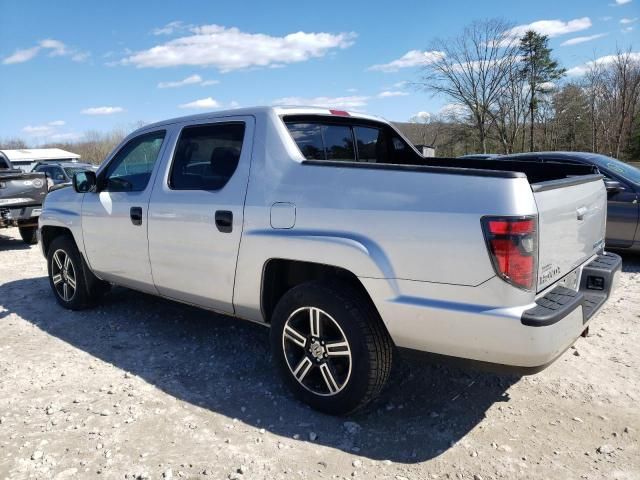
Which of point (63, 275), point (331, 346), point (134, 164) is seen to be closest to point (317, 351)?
point (331, 346)

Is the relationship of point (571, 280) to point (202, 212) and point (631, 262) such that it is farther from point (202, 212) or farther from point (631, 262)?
point (631, 262)

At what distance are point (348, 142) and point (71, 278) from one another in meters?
3.31

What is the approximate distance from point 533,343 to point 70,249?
14.8 feet

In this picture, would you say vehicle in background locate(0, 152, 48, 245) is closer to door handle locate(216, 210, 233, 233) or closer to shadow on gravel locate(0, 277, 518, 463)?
shadow on gravel locate(0, 277, 518, 463)

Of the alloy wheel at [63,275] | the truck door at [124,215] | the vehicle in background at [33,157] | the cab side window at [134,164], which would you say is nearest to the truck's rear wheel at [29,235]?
the alloy wheel at [63,275]

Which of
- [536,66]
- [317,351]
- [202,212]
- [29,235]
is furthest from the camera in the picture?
[536,66]

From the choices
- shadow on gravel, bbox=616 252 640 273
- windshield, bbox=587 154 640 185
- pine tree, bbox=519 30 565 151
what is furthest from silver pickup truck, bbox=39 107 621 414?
pine tree, bbox=519 30 565 151

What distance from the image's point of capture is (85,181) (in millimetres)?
4711

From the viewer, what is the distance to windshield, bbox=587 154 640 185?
23.0 feet

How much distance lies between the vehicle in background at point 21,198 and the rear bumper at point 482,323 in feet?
28.4

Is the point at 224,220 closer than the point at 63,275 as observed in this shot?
Yes

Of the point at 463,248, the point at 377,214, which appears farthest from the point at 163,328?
the point at 463,248

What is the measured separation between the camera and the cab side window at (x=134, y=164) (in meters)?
4.23

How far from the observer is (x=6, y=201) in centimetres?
925
